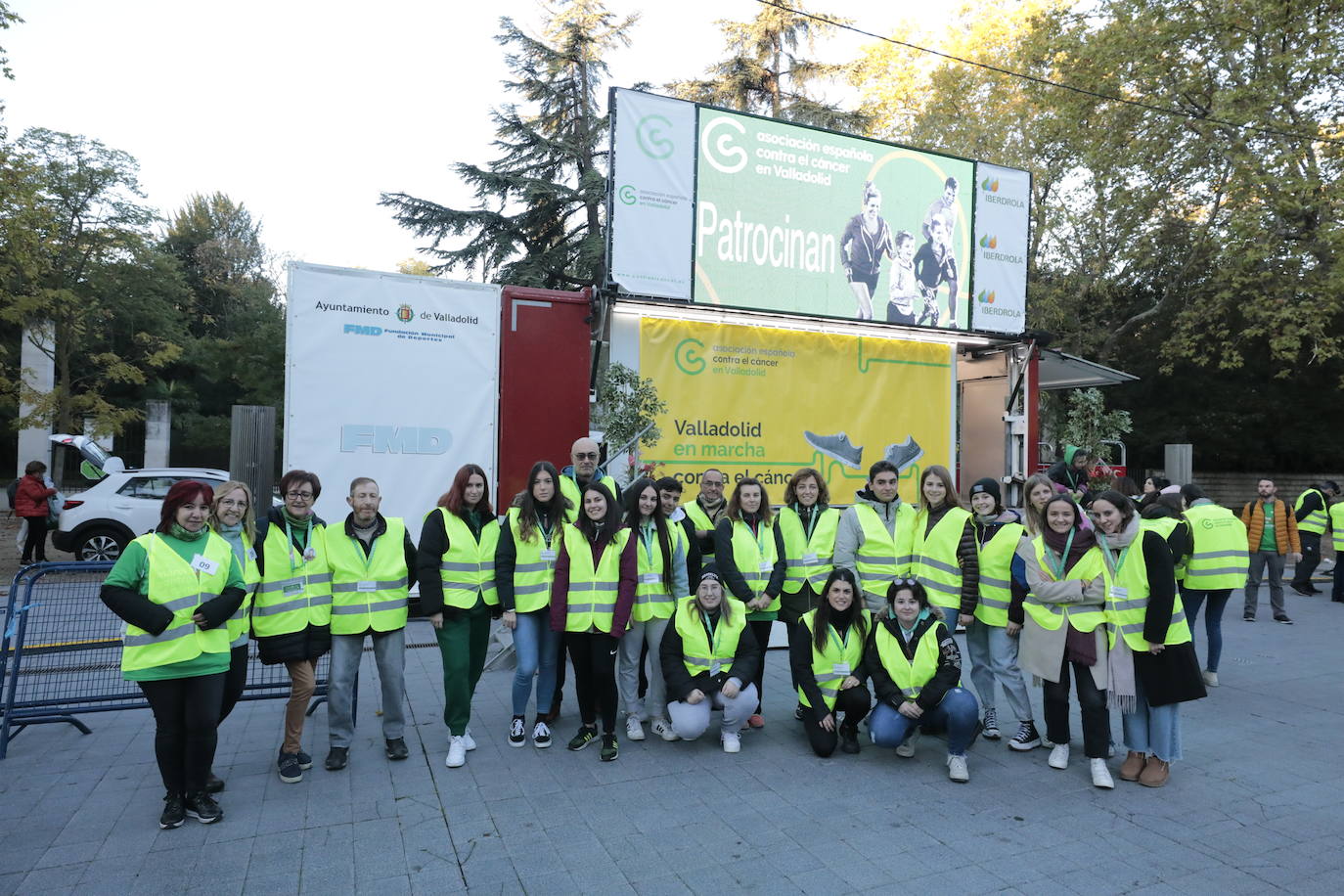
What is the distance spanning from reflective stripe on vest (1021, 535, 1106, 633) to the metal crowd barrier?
4.36m

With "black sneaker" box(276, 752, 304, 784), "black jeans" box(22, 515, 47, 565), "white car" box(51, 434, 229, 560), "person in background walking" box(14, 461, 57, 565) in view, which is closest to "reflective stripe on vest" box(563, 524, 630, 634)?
"black sneaker" box(276, 752, 304, 784)

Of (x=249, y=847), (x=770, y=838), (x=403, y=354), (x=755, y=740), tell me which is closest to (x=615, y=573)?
(x=755, y=740)

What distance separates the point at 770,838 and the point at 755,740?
136cm

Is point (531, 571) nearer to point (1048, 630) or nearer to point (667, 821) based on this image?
point (667, 821)

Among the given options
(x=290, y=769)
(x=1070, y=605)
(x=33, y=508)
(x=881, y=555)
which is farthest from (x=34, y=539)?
(x=1070, y=605)

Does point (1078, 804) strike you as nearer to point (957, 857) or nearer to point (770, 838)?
point (957, 857)

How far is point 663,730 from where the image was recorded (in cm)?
515

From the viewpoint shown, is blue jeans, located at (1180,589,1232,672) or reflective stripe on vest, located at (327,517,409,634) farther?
blue jeans, located at (1180,589,1232,672)

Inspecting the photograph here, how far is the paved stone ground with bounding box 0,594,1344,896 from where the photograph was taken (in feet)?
11.2

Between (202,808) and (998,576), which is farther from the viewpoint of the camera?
(998,576)

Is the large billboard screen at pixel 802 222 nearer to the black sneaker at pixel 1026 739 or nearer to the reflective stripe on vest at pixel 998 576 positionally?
the reflective stripe on vest at pixel 998 576

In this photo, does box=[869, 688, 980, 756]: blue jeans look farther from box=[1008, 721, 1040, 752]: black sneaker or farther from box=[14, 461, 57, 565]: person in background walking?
box=[14, 461, 57, 565]: person in background walking

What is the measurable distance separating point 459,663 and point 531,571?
66 centimetres

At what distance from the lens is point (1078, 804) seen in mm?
4227
